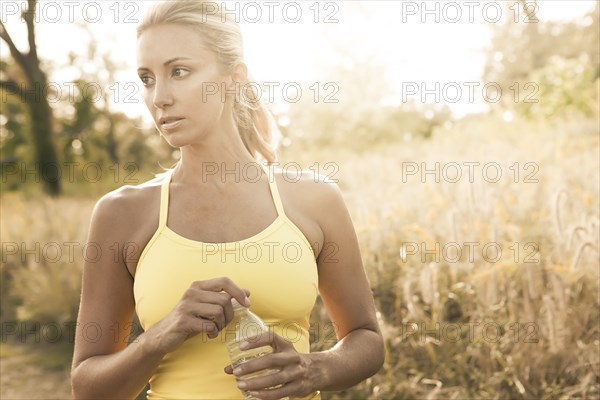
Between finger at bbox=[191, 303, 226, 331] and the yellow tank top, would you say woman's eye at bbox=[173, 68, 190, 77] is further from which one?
finger at bbox=[191, 303, 226, 331]

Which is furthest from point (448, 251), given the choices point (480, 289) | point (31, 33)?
point (31, 33)

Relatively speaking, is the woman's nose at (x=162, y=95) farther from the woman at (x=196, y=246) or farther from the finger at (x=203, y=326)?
the finger at (x=203, y=326)

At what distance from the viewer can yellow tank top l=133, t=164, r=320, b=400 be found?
206 cm

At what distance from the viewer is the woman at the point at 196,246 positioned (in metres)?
2.06

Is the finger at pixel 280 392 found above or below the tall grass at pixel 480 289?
above

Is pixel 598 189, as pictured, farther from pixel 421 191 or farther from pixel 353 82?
pixel 353 82

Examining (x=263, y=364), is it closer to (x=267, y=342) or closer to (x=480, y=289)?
(x=267, y=342)

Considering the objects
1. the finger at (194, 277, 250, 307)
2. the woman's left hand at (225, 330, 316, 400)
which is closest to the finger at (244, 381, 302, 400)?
the woman's left hand at (225, 330, 316, 400)

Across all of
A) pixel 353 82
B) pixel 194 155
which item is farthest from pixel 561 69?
pixel 194 155

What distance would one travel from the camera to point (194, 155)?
224 centimetres

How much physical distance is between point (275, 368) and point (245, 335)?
0.37 ft

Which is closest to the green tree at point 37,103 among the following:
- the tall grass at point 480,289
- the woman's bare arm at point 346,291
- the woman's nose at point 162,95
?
the tall grass at point 480,289

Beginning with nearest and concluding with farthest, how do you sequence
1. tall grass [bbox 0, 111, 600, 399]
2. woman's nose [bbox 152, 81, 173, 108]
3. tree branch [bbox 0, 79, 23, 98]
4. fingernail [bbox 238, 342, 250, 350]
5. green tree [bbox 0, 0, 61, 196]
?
1. fingernail [bbox 238, 342, 250, 350]
2. woman's nose [bbox 152, 81, 173, 108]
3. tall grass [bbox 0, 111, 600, 399]
4. green tree [bbox 0, 0, 61, 196]
5. tree branch [bbox 0, 79, 23, 98]

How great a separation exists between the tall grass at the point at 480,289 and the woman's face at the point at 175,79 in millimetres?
1846
